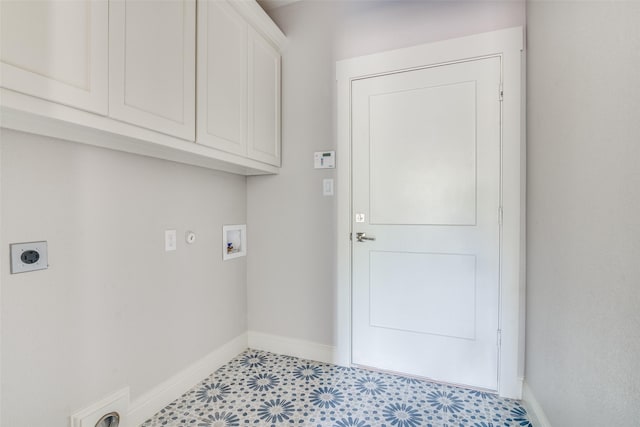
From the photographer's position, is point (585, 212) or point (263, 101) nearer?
point (585, 212)

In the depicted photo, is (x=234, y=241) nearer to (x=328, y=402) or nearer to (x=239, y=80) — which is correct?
(x=239, y=80)

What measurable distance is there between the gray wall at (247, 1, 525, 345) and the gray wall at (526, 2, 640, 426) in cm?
107

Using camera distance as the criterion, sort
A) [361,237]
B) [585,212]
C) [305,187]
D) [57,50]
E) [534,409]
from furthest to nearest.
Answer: [305,187], [361,237], [534,409], [585,212], [57,50]

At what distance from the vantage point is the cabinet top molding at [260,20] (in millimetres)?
1762

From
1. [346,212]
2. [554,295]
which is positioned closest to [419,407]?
[554,295]

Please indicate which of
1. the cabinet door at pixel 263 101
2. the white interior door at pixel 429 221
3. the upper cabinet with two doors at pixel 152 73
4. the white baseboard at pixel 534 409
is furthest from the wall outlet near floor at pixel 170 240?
the white baseboard at pixel 534 409

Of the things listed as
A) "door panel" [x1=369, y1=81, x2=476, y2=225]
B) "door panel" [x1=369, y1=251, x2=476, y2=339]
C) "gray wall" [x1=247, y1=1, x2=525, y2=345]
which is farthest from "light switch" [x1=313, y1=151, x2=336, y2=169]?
"door panel" [x1=369, y1=251, x2=476, y2=339]

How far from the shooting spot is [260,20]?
6.36ft

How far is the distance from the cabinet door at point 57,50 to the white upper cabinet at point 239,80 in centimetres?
49

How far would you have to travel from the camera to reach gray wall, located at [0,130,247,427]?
1.08m

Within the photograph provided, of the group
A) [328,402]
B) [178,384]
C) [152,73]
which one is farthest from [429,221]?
[178,384]

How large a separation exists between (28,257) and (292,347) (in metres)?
1.70

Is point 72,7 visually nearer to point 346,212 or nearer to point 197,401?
point 346,212

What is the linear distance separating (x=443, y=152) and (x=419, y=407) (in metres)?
1.53
